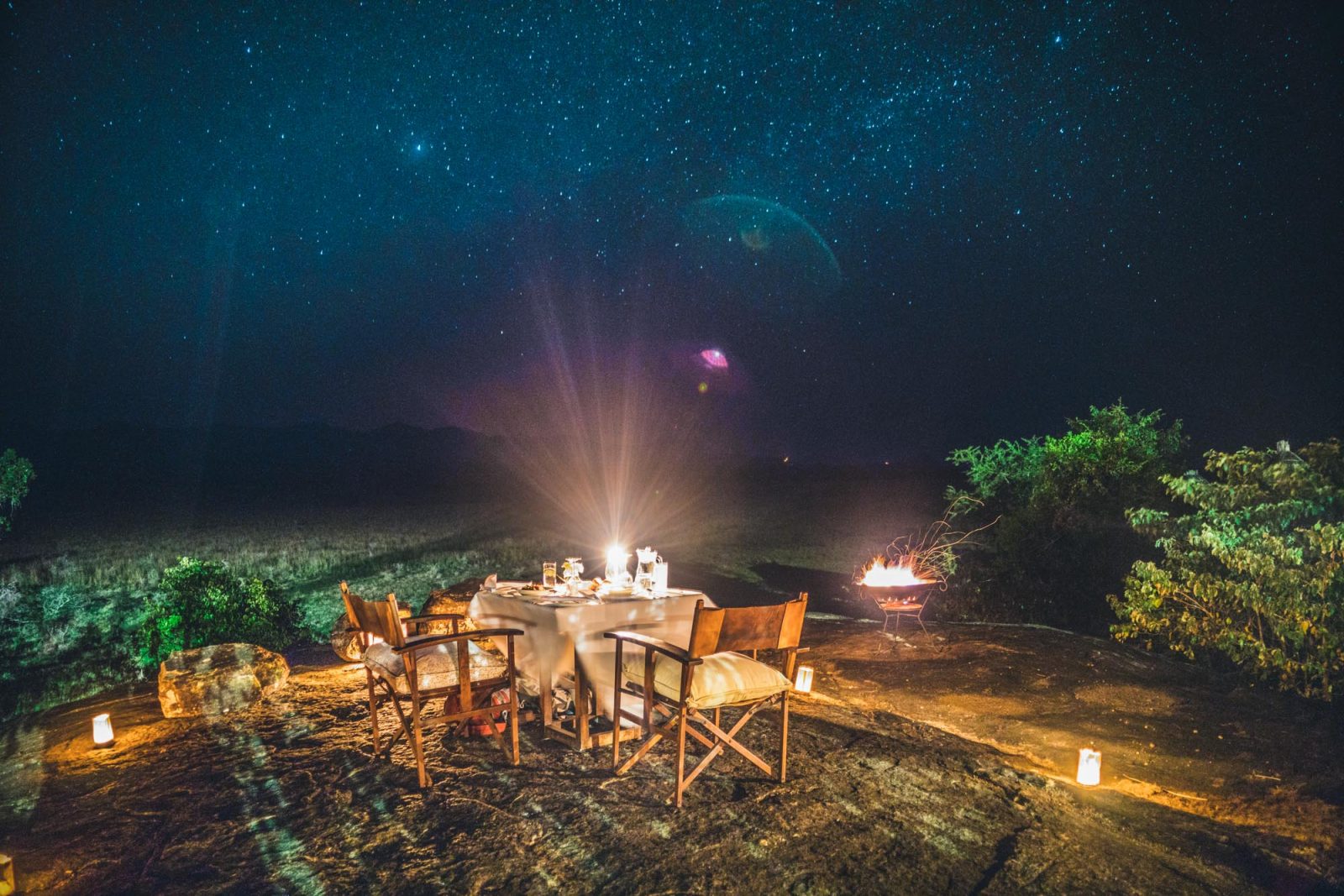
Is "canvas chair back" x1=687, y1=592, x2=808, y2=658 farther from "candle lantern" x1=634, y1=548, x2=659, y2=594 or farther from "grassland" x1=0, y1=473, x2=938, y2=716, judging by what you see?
"grassland" x1=0, y1=473, x2=938, y2=716

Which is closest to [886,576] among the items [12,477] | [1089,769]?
[1089,769]

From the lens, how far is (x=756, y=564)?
66.8 feet

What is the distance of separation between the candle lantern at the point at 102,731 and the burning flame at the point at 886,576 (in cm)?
666

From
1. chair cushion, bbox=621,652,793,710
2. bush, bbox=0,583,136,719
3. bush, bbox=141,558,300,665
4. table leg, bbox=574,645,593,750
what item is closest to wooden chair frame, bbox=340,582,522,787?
table leg, bbox=574,645,593,750

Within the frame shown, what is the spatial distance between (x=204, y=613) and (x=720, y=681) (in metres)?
7.38

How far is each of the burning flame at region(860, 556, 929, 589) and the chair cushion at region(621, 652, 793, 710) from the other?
390 cm

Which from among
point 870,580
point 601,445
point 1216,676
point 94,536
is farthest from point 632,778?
point 601,445

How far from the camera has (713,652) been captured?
366cm

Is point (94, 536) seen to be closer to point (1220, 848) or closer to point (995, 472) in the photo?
point (995, 472)

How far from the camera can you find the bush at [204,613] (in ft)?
26.8

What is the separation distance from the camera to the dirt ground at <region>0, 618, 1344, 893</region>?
3.10 m

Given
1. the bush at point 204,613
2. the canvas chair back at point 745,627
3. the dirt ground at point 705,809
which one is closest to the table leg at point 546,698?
the dirt ground at point 705,809

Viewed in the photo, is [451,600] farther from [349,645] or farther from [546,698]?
[546,698]

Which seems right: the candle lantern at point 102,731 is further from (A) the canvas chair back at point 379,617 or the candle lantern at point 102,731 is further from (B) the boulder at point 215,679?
(A) the canvas chair back at point 379,617
